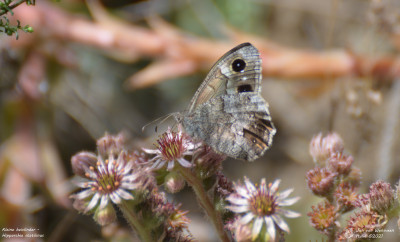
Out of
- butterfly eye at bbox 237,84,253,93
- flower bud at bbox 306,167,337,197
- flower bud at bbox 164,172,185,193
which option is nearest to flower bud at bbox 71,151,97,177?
flower bud at bbox 164,172,185,193

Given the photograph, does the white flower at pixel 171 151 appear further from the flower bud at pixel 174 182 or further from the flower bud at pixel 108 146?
the flower bud at pixel 108 146

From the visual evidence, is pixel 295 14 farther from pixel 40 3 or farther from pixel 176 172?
pixel 176 172

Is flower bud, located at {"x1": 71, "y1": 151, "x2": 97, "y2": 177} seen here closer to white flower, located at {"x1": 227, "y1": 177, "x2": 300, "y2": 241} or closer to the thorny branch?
white flower, located at {"x1": 227, "y1": 177, "x2": 300, "y2": 241}

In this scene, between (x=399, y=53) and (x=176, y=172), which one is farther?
(x=399, y=53)

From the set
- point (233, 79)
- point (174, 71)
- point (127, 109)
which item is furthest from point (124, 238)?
point (127, 109)

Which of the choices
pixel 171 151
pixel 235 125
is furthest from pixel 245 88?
pixel 171 151

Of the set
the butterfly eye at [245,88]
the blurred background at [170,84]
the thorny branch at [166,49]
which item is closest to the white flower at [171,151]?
the butterfly eye at [245,88]

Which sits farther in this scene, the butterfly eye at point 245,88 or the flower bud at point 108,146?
the butterfly eye at point 245,88
